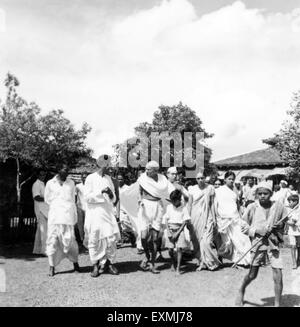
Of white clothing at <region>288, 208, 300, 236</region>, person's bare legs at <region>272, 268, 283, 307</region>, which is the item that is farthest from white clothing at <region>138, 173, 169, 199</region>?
person's bare legs at <region>272, 268, 283, 307</region>

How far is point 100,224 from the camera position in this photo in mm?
7117

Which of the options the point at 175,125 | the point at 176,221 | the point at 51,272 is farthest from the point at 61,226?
the point at 175,125

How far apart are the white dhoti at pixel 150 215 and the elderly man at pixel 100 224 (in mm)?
→ 504

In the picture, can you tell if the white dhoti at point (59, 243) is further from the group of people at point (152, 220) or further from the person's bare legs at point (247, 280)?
the person's bare legs at point (247, 280)

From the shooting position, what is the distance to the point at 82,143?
80.1 feet

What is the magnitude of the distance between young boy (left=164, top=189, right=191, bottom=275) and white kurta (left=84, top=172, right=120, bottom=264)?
1063 millimetres

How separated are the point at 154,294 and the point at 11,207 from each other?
6.62 metres

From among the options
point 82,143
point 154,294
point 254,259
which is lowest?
point 154,294

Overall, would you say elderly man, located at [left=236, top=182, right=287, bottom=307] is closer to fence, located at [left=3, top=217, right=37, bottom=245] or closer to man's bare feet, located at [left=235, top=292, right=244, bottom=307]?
man's bare feet, located at [left=235, top=292, right=244, bottom=307]

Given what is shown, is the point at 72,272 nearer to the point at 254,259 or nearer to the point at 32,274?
the point at 32,274

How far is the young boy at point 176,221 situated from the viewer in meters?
7.48

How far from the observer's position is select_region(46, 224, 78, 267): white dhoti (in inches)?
280

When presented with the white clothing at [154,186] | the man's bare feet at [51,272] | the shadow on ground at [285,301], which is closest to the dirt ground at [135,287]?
the shadow on ground at [285,301]
